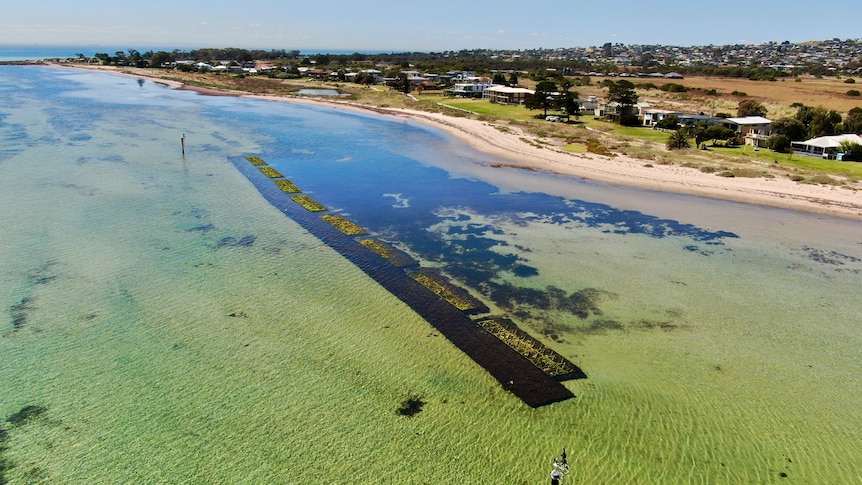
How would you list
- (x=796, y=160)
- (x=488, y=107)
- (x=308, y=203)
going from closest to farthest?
(x=308, y=203), (x=796, y=160), (x=488, y=107)

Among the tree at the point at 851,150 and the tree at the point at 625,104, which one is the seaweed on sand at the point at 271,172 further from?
the tree at the point at 851,150

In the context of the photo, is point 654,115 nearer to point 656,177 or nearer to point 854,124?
point 854,124

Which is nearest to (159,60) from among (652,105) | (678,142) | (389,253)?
(652,105)

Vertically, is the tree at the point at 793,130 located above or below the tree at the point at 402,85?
below

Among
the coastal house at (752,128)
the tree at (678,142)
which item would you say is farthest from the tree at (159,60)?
the coastal house at (752,128)

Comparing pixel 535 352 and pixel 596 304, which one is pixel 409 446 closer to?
pixel 535 352

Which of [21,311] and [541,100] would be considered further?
[541,100]

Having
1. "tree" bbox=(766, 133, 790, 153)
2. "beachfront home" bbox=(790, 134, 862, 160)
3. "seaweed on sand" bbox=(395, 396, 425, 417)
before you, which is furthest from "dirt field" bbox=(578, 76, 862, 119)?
"seaweed on sand" bbox=(395, 396, 425, 417)
